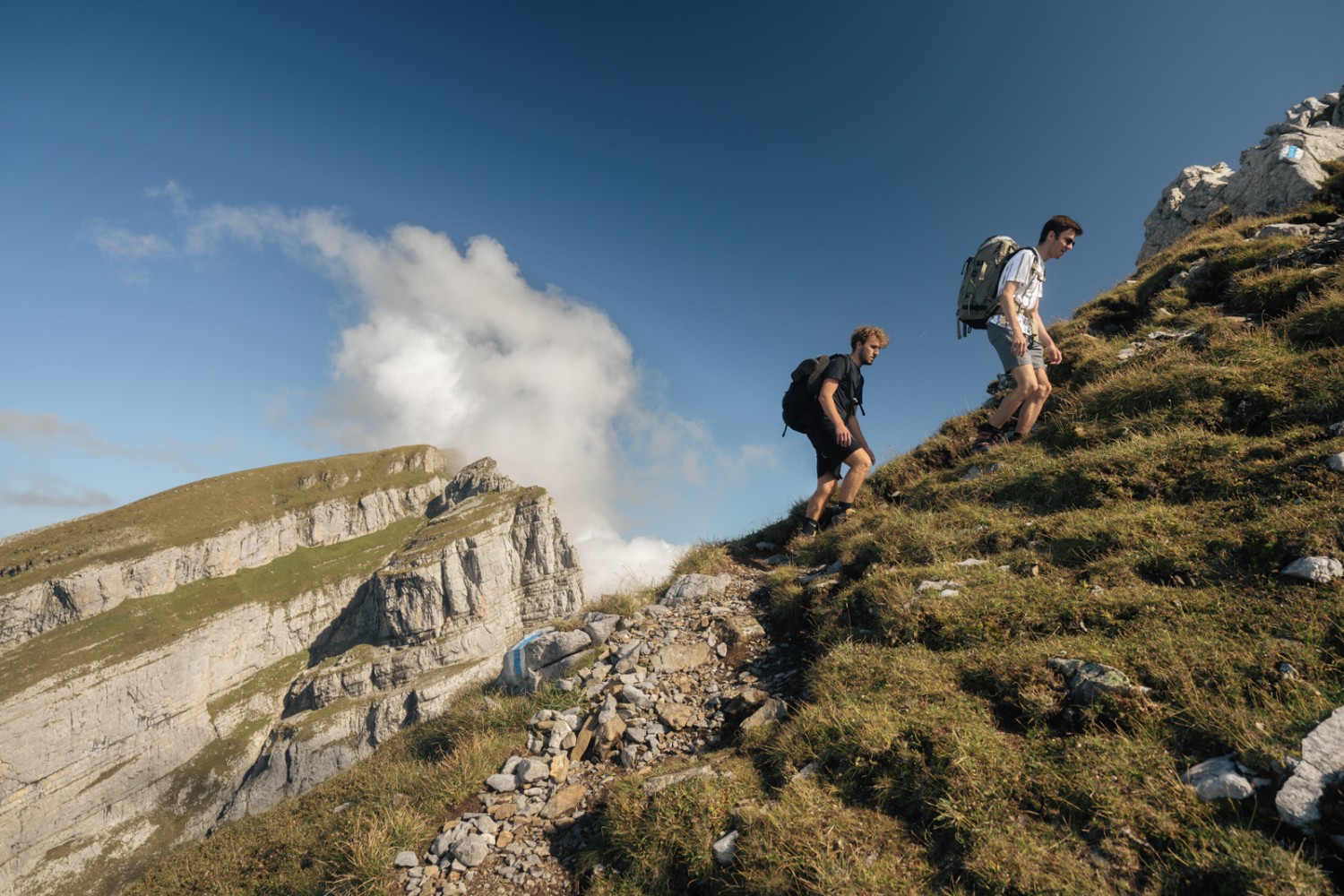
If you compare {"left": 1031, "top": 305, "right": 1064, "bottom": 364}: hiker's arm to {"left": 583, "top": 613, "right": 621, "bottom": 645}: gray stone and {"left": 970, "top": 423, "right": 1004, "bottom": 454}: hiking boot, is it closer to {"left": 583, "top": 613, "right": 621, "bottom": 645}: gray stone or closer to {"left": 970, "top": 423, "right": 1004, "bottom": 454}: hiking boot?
{"left": 970, "top": 423, "right": 1004, "bottom": 454}: hiking boot

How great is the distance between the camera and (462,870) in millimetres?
5383

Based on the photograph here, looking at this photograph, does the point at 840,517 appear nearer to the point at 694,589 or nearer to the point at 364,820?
the point at 694,589

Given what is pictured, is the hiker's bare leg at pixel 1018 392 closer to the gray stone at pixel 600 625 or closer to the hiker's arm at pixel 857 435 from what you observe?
the hiker's arm at pixel 857 435

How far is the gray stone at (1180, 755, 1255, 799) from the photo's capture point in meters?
3.14

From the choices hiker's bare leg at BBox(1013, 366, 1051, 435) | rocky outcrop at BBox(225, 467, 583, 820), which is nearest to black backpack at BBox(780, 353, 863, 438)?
hiker's bare leg at BBox(1013, 366, 1051, 435)

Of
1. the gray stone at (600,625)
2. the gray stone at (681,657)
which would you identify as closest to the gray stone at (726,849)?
the gray stone at (681,657)

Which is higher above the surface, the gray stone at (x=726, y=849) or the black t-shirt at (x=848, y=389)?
the black t-shirt at (x=848, y=389)

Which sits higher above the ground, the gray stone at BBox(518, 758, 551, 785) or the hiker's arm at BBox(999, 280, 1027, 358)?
the hiker's arm at BBox(999, 280, 1027, 358)

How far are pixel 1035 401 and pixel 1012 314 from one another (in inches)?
85.2

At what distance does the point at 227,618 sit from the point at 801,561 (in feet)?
668

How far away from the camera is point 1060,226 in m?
9.80

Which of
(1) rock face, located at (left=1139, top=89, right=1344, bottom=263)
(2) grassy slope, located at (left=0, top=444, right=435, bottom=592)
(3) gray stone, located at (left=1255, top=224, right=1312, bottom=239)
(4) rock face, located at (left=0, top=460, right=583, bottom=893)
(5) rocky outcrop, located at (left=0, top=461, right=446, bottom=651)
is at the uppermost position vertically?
(2) grassy slope, located at (left=0, top=444, right=435, bottom=592)

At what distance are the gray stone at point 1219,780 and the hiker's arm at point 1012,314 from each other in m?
7.65

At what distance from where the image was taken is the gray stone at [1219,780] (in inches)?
124
